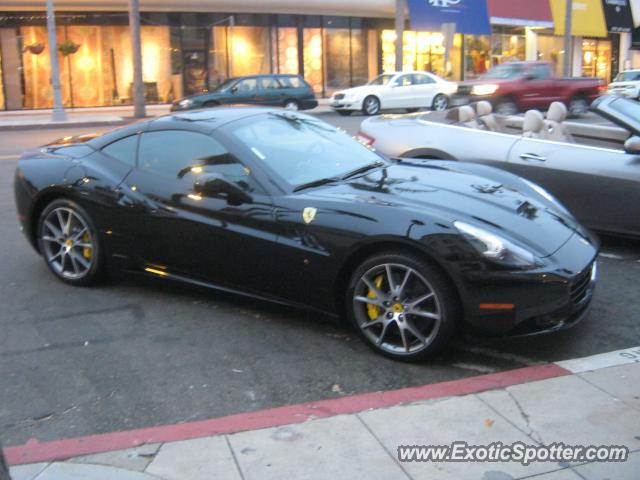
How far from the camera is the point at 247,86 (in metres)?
25.0

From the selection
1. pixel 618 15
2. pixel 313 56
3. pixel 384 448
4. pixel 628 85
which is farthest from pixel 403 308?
pixel 618 15

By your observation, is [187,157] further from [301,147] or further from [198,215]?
[301,147]

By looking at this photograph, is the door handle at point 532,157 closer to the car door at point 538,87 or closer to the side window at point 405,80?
the car door at point 538,87

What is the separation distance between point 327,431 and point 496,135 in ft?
14.2

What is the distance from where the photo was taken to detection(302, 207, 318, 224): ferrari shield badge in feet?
14.7

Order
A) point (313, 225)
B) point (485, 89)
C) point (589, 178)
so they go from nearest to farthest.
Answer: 1. point (313, 225)
2. point (589, 178)
3. point (485, 89)

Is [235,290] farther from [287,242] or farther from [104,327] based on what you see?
[104,327]

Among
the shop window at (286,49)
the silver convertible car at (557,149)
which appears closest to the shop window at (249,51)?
the shop window at (286,49)

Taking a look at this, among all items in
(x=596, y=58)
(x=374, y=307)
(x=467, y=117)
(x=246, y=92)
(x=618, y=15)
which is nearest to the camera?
(x=374, y=307)

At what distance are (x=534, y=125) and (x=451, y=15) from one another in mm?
28554

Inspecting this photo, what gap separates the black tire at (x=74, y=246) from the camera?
5520 mm

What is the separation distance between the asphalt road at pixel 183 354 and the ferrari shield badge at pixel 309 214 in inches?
26.2

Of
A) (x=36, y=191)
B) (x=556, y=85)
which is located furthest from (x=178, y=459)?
(x=556, y=85)

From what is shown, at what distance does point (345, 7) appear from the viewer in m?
32.7
